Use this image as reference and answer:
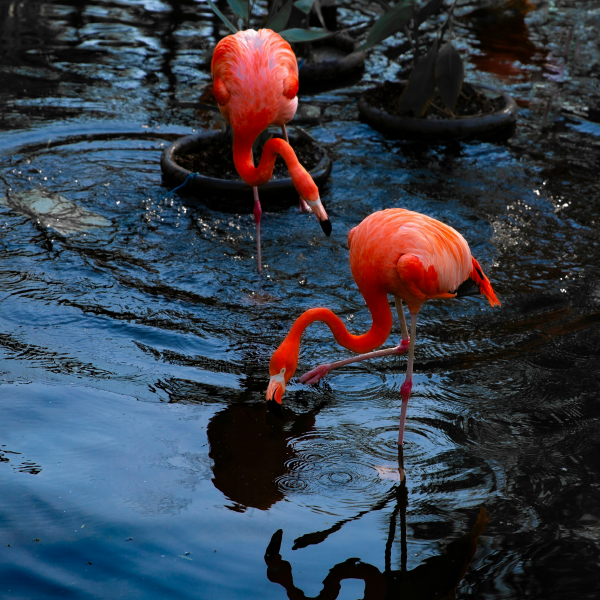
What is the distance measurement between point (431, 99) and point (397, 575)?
4.98m

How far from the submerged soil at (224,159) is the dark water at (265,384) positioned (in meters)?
0.27

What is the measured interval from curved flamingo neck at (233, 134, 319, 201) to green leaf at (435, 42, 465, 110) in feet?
8.04

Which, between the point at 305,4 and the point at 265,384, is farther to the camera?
the point at 305,4

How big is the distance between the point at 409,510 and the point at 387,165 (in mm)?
4011

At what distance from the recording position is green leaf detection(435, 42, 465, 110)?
20.7 ft

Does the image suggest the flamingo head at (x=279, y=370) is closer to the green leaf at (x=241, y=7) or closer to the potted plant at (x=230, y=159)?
the potted plant at (x=230, y=159)

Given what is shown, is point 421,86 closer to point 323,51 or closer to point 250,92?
point 250,92

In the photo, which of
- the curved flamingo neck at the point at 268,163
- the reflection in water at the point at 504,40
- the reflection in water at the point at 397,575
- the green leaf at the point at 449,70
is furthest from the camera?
the reflection in water at the point at 504,40

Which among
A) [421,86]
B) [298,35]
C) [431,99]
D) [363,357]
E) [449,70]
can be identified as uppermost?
[298,35]

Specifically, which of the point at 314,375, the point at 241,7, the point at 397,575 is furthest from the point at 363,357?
the point at 241,7

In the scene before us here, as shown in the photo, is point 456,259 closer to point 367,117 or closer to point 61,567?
point 61,567

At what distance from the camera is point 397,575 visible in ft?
8.78

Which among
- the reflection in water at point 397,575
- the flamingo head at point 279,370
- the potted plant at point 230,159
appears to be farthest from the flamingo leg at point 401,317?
the potted plant at point 230,159

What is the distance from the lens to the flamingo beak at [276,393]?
2928 mm
